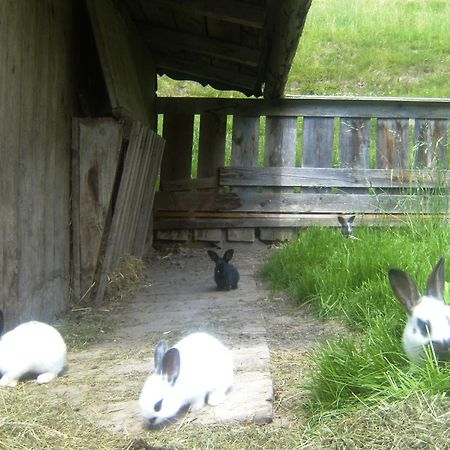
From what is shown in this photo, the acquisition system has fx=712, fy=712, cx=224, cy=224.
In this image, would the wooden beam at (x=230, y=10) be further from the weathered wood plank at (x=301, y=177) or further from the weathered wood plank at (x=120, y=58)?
the weathered wood plank at (x=301, y=177)

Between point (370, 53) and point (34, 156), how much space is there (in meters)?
12.8

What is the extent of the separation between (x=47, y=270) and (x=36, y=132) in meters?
1.04

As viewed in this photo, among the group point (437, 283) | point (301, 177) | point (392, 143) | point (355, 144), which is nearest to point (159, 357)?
point (437, 283)

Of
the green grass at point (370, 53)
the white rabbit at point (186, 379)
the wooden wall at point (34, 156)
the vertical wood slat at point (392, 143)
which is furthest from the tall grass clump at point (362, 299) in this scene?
the green grass at point (370, 53)

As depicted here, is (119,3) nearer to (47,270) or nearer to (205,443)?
(47,270)

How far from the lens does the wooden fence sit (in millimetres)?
9500

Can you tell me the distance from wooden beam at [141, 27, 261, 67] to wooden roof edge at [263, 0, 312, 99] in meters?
0.25

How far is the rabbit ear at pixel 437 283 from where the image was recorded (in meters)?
3.40

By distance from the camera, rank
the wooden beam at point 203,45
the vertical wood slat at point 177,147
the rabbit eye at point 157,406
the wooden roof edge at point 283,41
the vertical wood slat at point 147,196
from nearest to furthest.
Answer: the rabbit eye at point 157,406, the wooden roof edge at point 283,41, the vertical wood slat at point 147,196, the wooden beam at point 203,45, the vertical wood slat at point 177,147

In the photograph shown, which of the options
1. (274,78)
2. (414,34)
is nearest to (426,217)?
(274,78)

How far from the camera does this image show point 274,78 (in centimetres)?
845

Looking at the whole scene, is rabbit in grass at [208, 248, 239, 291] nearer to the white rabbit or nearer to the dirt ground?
the dirt ground

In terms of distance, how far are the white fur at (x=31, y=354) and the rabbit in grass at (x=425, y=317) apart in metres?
1.87

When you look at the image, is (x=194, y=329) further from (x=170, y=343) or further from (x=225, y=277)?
(x=225, y=277)
